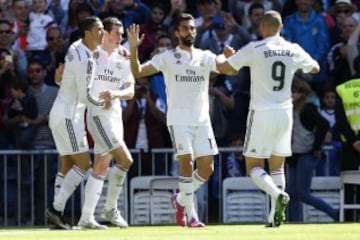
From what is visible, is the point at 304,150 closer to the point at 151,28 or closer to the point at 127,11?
the point at 151,28

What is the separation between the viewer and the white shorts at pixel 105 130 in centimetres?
1927

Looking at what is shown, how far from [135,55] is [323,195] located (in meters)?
5.41

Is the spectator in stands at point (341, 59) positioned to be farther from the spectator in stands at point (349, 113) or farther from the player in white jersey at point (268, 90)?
the player in white jersey at point (268, 90)

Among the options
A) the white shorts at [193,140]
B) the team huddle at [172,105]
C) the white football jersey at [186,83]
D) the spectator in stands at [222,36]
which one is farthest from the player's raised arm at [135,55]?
the spectator in stands at [222,36]

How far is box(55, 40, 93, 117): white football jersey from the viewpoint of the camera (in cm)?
1858

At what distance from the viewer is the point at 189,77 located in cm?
1916

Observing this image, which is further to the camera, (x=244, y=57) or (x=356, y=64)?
(x=356, y=64)

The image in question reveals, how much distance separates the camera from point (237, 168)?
23281 millimetres

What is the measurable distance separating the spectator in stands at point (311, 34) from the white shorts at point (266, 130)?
561cm

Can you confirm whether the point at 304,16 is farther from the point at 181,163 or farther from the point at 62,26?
the point at 181,163

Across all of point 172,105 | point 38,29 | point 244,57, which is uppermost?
point 38,29

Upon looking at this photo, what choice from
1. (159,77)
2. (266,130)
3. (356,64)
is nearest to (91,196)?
(266,130)

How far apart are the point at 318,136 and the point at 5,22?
5.72 meters

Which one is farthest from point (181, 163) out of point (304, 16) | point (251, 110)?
point (304, 16)
